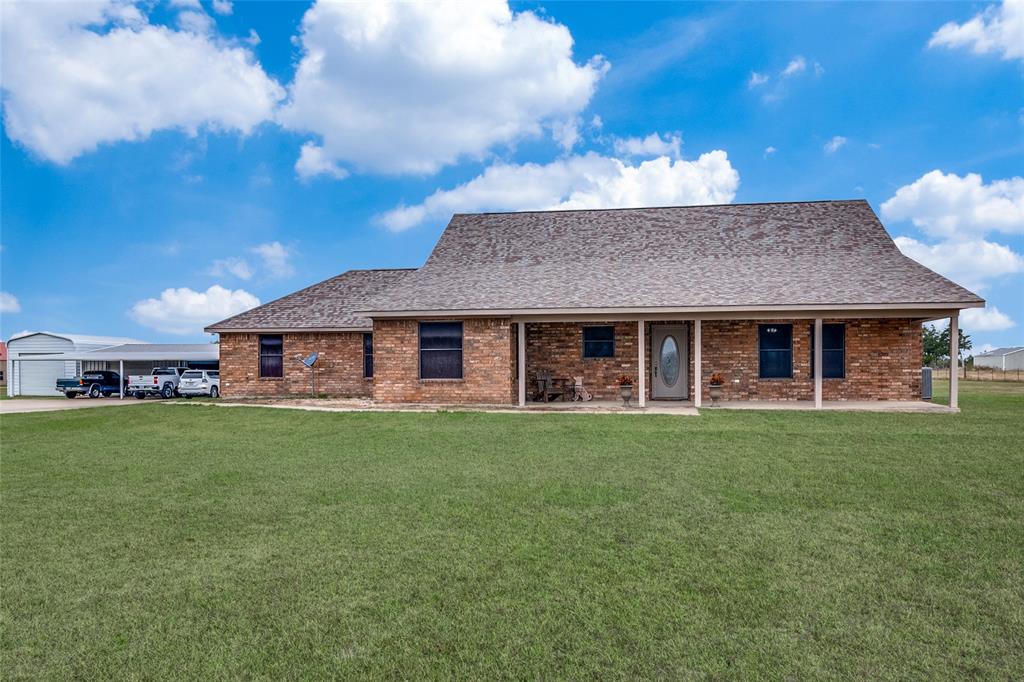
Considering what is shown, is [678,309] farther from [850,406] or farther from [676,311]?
[850,406]

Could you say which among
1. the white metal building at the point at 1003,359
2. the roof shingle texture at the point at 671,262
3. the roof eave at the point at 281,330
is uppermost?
the roof shingle texture at the point at 671,262

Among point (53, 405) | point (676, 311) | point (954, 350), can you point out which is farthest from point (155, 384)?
point (954, 350)

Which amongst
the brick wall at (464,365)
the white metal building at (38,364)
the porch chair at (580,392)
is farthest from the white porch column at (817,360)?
the white metal building at (38,364)

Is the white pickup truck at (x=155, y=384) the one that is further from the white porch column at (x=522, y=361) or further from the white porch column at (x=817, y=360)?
the white porch column at (x=817, y=360)

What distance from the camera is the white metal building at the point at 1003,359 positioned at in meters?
66.6

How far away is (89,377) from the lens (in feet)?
96.2

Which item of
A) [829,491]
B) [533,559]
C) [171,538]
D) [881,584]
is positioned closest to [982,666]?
[881,584]

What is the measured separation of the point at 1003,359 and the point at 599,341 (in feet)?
242

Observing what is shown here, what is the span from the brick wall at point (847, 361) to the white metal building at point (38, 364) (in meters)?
34.4

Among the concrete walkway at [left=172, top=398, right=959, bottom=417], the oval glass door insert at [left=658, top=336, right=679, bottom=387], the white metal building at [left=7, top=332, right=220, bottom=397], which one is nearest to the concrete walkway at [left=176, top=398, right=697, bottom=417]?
the concrete walkway at [left=172, top=398, right=959, bottom=417]

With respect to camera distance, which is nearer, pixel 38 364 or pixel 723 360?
pixel 723 360

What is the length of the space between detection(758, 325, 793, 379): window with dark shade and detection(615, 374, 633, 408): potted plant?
354 cm

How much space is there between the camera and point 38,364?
35.4m

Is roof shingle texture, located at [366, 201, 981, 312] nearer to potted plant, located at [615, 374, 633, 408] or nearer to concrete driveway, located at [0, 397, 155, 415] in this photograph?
potted plant, located at [615, 374, 633, 408]
